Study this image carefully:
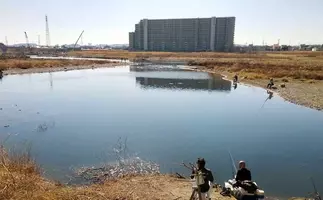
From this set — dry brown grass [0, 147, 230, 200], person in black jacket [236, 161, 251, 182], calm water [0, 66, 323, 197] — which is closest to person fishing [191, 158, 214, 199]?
person in black jacket [236, 161, 251, 182]

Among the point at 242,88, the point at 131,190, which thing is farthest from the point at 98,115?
the point at 242,88

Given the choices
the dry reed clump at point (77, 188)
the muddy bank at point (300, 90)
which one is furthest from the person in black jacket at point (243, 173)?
the muddy bank at point (300, 90)

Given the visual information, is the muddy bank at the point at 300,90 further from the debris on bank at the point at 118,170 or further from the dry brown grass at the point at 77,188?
the dry brown grass at the point at 77,188

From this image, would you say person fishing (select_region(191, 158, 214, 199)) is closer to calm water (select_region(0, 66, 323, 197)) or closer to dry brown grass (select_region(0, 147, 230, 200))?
dry brown grass (select_region(0, 147, 230, 200))

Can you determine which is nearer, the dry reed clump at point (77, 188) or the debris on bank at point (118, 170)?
the dry reed clump at point (77, 188)

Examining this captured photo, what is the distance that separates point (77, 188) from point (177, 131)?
11.6 m

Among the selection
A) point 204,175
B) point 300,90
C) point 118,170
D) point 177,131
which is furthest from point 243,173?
point 300,90

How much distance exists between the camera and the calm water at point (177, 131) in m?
15.3

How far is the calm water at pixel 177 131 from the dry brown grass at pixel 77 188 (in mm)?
2341

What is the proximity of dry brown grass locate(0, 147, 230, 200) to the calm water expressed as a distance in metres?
2.34

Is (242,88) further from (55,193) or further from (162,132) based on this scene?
(55,193)

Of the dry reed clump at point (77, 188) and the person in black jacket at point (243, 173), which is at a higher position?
the person in black jacket at point (243, 173)

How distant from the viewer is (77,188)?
1107 cm

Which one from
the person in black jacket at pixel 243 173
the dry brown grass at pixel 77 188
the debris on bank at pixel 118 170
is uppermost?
the person in black jacket at pixel 243 173
